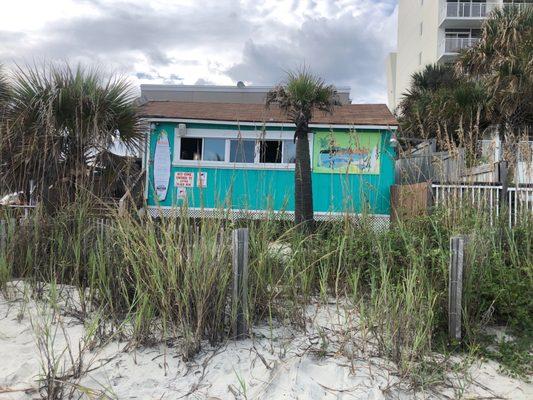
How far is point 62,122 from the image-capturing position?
7.42 m

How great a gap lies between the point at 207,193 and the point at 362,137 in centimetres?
466

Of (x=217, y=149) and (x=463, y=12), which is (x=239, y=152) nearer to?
(x=217, y=149)

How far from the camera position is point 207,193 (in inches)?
503

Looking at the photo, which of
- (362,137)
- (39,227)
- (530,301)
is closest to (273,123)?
(362,137)

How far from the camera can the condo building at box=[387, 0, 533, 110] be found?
3259 centimetres

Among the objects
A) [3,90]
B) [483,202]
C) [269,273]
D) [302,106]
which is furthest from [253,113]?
[269,273]

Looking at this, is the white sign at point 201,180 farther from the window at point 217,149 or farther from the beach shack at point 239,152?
the window at point 217,149

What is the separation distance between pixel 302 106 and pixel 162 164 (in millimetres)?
5762

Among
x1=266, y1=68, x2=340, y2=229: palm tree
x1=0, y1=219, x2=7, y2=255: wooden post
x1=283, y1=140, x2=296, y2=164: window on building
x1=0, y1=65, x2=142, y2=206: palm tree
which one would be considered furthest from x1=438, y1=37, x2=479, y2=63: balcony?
x1=0, y1=219, x2=7, y2=255: wooden post

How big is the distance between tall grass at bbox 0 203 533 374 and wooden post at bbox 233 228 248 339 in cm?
8

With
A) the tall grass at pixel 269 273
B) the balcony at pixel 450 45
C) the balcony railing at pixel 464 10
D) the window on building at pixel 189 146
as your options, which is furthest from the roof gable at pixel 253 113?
the balcony railing at pixel 464 10

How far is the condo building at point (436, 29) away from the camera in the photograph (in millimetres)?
32594

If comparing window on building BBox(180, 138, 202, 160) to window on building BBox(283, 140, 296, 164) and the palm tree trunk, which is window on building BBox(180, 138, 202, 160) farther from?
the palm tree trunk

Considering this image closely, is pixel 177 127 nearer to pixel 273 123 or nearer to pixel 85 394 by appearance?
pixel 273 123
